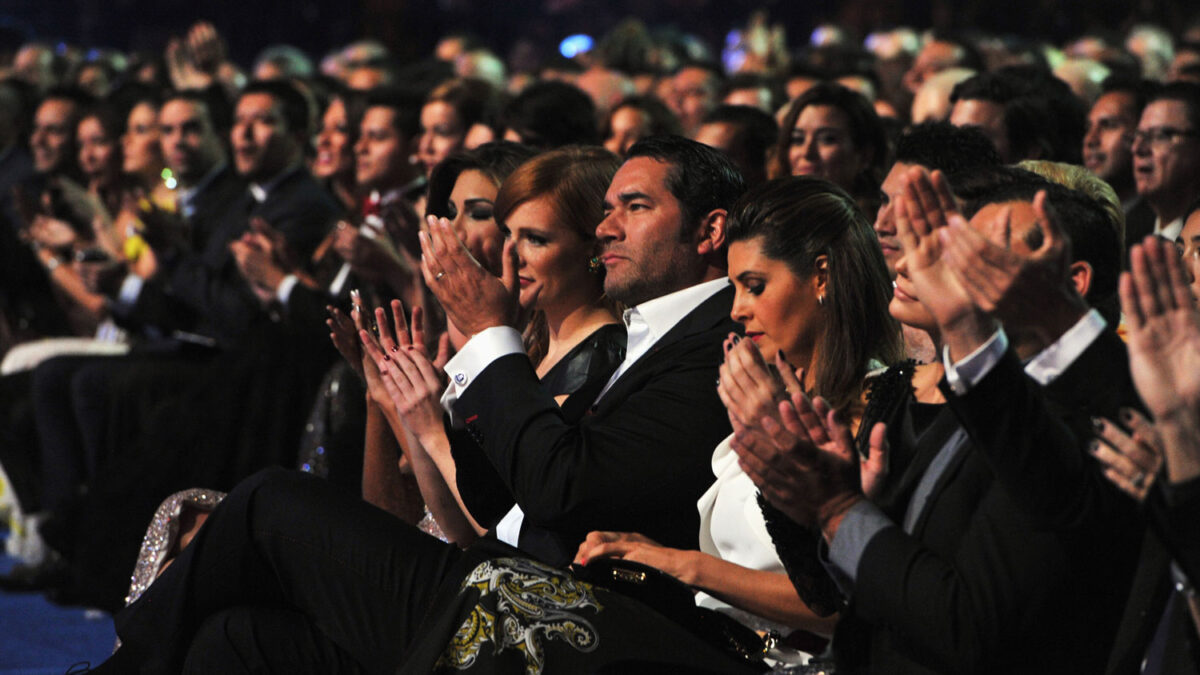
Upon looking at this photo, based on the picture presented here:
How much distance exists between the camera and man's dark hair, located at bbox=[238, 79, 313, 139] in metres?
6.01

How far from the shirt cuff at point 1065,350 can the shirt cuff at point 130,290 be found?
441cm

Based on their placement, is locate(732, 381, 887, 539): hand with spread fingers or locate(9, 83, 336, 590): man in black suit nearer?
locate(732, 381, 887, 539): hand with spread fingers

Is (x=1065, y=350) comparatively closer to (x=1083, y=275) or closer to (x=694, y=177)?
(x=1083, y=275)

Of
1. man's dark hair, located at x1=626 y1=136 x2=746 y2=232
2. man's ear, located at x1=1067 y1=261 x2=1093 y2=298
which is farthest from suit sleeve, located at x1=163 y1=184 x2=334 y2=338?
man's ear, located at x1=1067 y1=261 x2=1093 y2=298

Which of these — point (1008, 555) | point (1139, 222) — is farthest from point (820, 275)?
point (1139, 222)

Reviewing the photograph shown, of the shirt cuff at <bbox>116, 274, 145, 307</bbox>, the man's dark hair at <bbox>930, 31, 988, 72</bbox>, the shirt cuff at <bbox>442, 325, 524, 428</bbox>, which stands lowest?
the shirt cuff at <bbox>116, 274, 145, 307</bbox>

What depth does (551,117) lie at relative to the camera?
4.92 m

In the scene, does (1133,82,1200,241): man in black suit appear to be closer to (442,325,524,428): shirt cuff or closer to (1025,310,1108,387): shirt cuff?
(442,325,524,428): shirt cuff

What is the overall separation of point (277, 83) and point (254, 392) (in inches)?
67.2

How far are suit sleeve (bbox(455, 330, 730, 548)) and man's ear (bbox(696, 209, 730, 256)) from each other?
0.29 metres

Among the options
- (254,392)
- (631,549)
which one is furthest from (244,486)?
(254,392)

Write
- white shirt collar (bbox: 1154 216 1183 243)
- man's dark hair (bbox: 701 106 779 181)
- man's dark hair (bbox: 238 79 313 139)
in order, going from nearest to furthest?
white shirt collar (bbox: 1154 216 1183 243) < man's dark hair (bbox: 701 106 779 181) < man's dark hair (bbox: 238 79 313 139)

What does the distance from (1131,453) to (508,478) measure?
1.09 meters

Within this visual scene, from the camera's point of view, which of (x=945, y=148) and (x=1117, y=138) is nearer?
(x=945, y=148)
